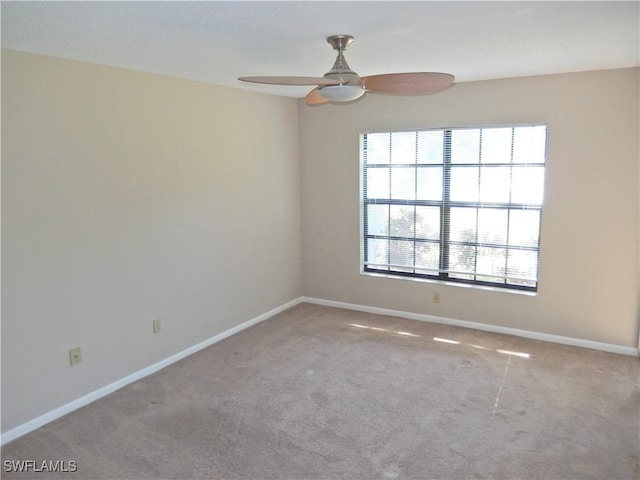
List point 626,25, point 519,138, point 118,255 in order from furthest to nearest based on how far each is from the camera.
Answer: point 519,138, point 118,255, point 626,25

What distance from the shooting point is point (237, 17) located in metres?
2.15

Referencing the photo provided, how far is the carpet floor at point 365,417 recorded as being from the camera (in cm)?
260

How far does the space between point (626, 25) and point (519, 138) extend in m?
1.81

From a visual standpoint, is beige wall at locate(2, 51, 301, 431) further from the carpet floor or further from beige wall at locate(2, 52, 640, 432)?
the carpet floor

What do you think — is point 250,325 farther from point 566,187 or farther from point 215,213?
point 566,187

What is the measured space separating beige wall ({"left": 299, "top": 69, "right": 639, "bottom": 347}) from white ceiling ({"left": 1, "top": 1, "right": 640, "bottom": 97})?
44cm

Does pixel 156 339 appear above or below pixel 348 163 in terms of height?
below

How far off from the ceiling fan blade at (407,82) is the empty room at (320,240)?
0.05 ft

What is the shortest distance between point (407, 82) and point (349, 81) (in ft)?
1.23

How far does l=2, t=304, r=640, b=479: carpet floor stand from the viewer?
2596 mm

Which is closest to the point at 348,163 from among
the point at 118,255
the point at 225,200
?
the point at 225,200

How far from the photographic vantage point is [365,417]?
3.07 metres

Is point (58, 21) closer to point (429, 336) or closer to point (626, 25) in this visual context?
point (626, 25)

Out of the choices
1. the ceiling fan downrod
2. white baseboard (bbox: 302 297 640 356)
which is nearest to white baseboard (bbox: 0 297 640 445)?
white baseboard (bbox: 302 297 640 356)
